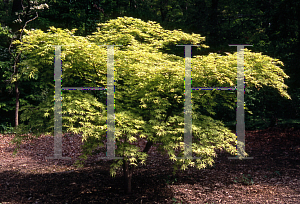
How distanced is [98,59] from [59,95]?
0.98 metres

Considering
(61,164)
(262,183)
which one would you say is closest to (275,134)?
(262,183)

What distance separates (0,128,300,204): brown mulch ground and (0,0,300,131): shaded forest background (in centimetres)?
299

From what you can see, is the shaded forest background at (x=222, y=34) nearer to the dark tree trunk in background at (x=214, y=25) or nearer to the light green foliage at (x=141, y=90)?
the dark tree trunk in background at (x=214, y=25)

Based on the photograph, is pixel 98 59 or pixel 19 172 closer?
pixel 98 59

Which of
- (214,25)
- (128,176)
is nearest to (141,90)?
(128,176)

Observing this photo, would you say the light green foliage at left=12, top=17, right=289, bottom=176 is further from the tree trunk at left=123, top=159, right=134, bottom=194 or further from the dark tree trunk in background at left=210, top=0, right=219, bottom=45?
the dark tree trunk in background at left=210, top=0, right=219, bottom=45

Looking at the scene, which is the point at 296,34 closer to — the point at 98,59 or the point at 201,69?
the point at 201,69

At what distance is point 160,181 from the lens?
6.77m

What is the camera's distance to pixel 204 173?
7.46m

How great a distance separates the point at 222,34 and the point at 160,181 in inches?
343

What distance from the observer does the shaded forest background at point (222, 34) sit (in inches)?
414

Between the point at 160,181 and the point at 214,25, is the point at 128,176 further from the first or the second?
the point at 214,25

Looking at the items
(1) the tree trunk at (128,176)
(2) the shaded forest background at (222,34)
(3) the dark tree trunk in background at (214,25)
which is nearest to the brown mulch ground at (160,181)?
(1) the tree trunk at (128,176)

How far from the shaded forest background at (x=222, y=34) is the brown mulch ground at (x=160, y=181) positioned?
118 inches
